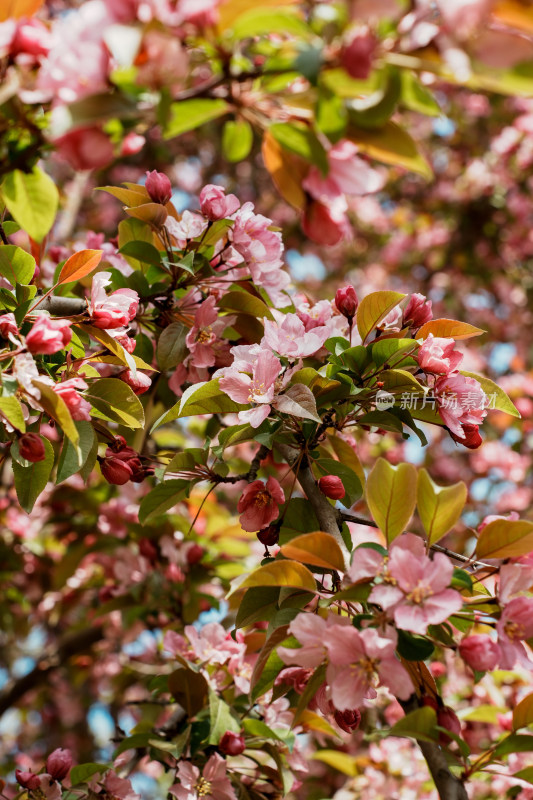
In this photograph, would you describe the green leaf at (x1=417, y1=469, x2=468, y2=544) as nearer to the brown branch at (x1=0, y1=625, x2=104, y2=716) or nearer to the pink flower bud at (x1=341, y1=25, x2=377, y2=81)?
the pink flower bud at (x1=341, y1=25, x2=377, y2=81)

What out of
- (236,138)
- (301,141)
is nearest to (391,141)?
(301,141)

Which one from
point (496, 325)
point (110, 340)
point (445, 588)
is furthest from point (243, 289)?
point (496, 325)

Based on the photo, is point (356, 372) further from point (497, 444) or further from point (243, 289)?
point (497, 444)

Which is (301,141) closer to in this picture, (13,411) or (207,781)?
(13,411)

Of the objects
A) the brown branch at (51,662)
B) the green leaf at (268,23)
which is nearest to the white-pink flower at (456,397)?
the green leaf at (268,23)

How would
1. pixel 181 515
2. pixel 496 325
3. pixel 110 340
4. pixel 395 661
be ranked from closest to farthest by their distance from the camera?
pixel 395 661 → pixel 110 340 → pixel 181 515 → pixel 496 325

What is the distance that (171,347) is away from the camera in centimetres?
138

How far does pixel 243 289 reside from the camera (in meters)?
1.48

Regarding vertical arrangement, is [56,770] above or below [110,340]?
A: below

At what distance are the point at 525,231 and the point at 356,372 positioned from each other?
4.14m

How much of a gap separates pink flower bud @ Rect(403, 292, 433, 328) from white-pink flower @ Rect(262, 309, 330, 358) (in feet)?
0.61

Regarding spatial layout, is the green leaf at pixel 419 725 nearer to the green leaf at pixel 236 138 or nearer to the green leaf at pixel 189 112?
the green leaf at pixel 189 112

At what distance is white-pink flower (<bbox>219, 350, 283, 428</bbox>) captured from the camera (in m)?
1.11

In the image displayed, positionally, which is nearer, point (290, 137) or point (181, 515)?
point (290, 137)
